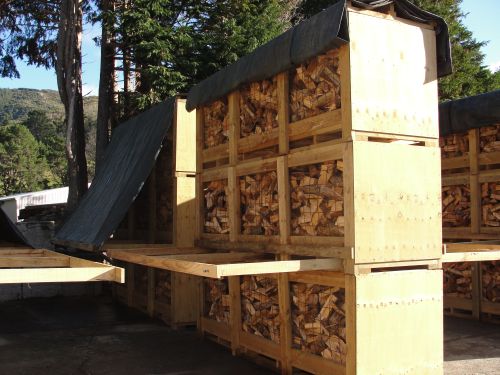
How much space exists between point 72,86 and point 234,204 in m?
11.2

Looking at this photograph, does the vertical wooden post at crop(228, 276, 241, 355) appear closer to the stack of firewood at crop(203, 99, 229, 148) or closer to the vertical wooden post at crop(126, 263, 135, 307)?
the stack of firewood at crop(203, 99, 229, 148)

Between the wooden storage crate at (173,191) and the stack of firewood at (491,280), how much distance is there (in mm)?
5126

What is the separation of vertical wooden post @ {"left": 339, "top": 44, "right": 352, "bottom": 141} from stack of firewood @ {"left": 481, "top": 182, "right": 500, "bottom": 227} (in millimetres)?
4964

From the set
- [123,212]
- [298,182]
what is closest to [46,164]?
[123,212]

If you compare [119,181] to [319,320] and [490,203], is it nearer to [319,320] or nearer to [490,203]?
[319,320]

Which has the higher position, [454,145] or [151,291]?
[454,145]

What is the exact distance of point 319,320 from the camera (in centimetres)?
609

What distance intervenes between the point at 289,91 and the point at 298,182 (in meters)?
1.11

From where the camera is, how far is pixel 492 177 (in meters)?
9.32

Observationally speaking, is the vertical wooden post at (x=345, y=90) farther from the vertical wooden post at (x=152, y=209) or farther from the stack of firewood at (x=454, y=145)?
the vertical wooden post at (x=152, y=209)

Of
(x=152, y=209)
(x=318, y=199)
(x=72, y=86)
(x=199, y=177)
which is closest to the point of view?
(x=318, y=199)

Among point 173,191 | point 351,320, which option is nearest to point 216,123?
point 173,191

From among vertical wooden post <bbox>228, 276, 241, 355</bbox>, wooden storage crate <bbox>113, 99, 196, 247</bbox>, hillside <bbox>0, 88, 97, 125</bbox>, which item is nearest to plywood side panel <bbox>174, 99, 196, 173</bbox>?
wooden storage crate <bbox>113, 99, 196, 247</bbox>

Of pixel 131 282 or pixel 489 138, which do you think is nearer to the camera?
pixel 489 138
